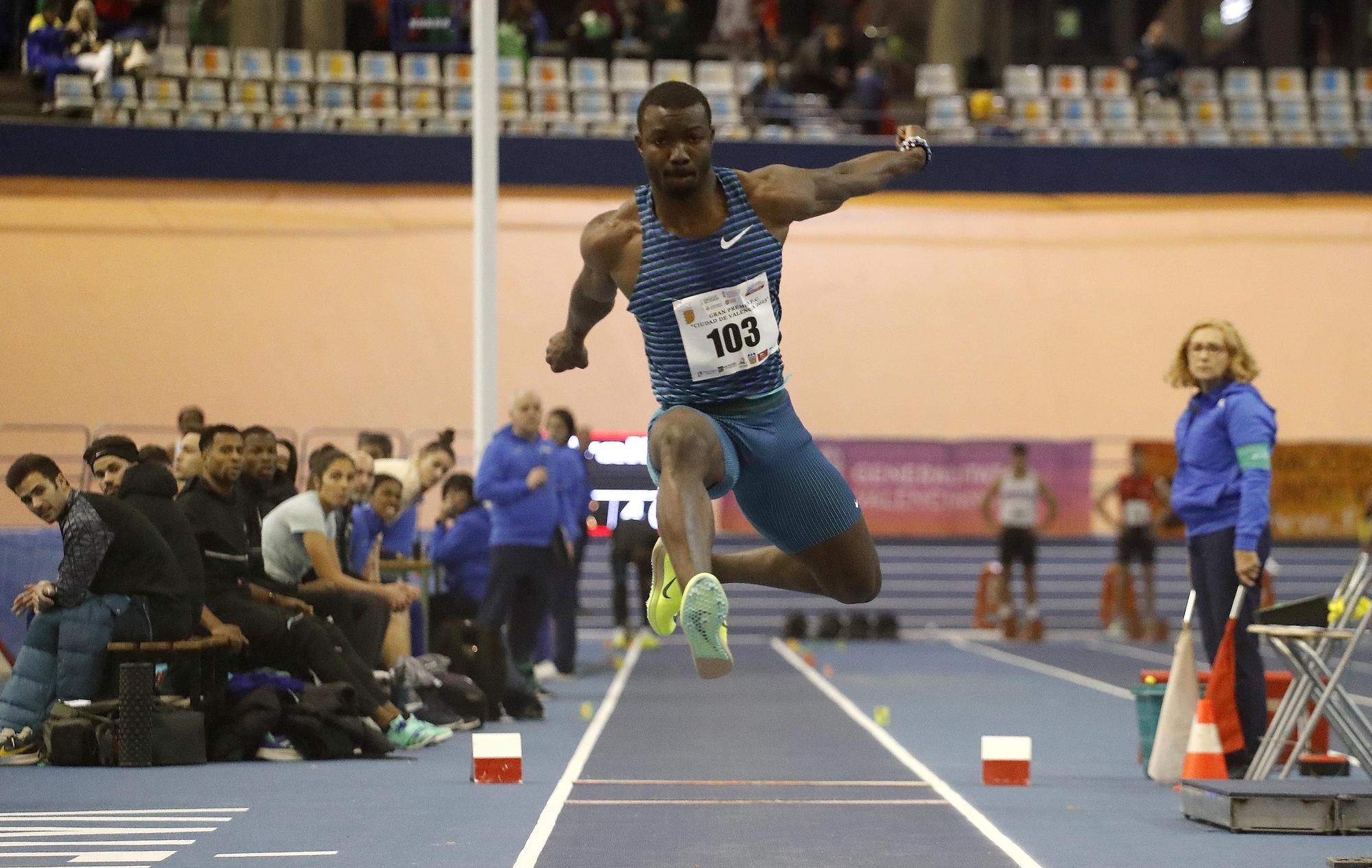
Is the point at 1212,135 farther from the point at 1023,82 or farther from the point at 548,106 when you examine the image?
the point at 548,106

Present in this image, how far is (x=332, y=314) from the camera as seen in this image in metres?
19.5

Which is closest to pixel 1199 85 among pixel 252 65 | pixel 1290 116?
pixel 1290 116

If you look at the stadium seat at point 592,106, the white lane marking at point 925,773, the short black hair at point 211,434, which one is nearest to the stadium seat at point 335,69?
the stadium seat at point 592,106

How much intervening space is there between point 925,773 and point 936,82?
595 inches

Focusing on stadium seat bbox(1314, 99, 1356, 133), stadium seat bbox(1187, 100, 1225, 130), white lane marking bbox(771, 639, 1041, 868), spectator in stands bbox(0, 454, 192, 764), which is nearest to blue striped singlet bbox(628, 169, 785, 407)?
white lane marking bbox(771, 639, 1041, 868)

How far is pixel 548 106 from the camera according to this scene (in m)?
20.3

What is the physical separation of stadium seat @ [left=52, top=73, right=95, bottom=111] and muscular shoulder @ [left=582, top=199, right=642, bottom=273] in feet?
51.7

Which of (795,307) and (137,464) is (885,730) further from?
(795,307)

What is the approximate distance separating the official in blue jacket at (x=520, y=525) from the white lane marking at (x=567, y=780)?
2.56 ft

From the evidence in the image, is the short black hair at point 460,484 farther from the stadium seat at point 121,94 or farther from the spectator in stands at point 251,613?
the stadium seat at point 121,94

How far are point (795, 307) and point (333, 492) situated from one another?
11963 millimetres

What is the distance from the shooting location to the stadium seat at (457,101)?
20.1 meters

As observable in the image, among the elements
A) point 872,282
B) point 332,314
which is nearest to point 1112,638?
point 872,282

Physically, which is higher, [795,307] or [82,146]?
[82,146]
